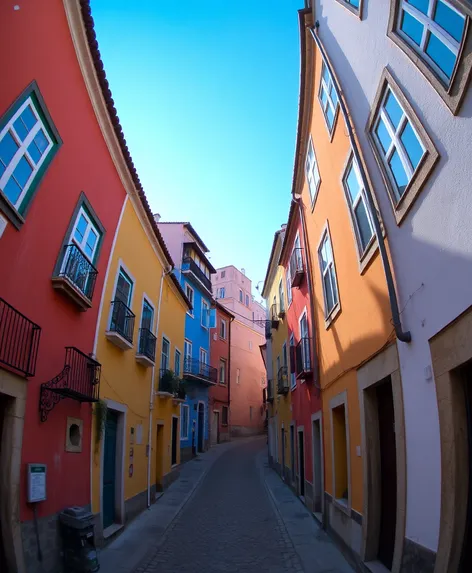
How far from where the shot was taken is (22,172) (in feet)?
19.5

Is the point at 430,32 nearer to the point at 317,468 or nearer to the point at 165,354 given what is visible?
the point at 317,468

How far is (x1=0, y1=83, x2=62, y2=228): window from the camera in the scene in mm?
5465

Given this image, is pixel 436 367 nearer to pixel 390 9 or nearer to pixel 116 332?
pixel 390 9

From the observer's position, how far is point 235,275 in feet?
136

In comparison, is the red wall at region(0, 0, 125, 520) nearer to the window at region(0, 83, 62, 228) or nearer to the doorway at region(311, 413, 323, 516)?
the window at region(0, 83, 62, 228)

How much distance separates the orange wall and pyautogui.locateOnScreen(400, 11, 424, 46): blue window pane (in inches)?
91.1

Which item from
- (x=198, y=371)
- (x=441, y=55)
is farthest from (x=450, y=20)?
(x=198, y=371)

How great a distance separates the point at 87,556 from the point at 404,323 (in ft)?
17.4

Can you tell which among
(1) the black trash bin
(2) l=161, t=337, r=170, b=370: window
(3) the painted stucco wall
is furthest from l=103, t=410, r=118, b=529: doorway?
(3) the painted stucco wall

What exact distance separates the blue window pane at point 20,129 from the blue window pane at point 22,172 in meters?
0.27

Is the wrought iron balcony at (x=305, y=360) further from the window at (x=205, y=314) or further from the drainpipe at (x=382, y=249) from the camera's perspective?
the window at (x=205, y=314)

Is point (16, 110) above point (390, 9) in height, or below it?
below

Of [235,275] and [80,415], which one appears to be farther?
[235,275]

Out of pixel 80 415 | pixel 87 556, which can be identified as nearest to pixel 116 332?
pixel 80 415
